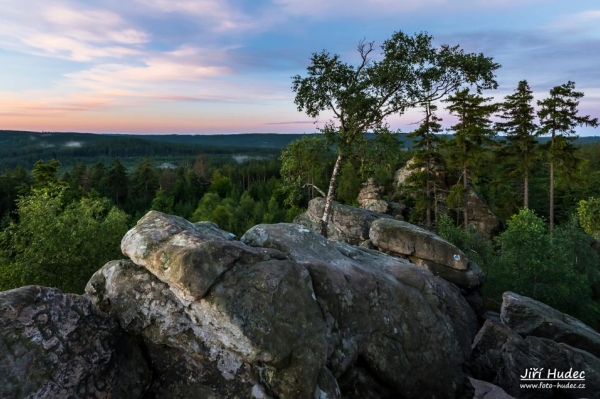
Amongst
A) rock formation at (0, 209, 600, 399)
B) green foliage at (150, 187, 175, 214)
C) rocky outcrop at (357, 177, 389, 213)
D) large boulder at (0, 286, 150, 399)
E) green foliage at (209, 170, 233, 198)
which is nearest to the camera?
large boulder at (0, 286, 150, 399)

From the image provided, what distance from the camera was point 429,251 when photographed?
77.4ft

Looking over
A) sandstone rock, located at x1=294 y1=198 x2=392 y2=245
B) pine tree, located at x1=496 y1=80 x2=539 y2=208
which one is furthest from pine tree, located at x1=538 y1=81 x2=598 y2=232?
sandstone rock, located at x1=294 y1=198 x2=392 y2=245

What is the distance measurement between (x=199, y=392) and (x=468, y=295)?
17.2m

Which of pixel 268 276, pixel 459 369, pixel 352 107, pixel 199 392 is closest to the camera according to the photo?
pixel 199 392

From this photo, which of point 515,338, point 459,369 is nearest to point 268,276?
point 459,369

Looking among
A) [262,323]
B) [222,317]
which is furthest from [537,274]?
[222,317]

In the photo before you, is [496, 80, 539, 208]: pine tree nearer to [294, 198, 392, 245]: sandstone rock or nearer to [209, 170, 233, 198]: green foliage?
[294, 198, 392, 245]: sandstone rock

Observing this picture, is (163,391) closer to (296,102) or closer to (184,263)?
(184,263)

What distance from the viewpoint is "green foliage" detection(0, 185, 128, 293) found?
23516mm

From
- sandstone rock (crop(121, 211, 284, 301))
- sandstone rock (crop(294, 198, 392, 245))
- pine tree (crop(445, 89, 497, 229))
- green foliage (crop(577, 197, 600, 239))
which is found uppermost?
pine tree (crop(445, 89, 497, 229))

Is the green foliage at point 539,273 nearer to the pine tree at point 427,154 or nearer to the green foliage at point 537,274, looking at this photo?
the green foliage at point 537,274

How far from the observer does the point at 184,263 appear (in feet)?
32.1

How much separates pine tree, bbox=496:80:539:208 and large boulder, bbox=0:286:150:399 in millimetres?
44993

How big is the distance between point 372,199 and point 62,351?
193 feet
